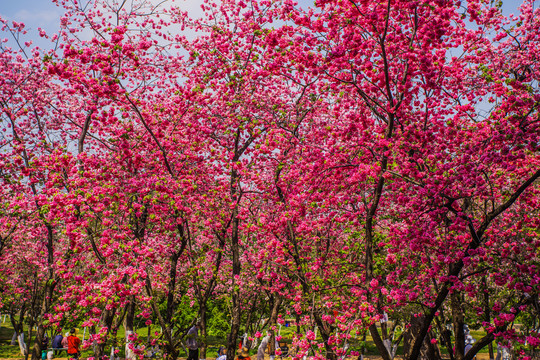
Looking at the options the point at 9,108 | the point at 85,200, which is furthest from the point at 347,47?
the point at 9,108

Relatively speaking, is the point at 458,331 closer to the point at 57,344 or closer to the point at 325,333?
the point at 325,333

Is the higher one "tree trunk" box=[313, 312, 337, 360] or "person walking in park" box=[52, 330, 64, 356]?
"tree trunk" box=[313, 312, 337, 360]

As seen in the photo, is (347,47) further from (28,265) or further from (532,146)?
(28,265)

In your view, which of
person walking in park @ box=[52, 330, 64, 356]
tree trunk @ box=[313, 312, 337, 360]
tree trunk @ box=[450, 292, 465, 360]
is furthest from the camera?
person walking in park @ box=[52, 330, 64, 356]

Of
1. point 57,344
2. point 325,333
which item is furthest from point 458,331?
point 57,344

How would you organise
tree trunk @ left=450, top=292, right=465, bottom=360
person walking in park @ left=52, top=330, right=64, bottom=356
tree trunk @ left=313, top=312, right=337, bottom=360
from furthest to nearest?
person walking in park @ left=52, top=330, right=64, bottom=356 → tree trunk @ left=313, top=312, right=337, bottom=360 → tree trunk @ left=450, top=292, right=465, bottom=360

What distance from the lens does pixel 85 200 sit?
27.3ft

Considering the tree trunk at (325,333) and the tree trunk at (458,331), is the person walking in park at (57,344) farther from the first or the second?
the tree trunk at (458,331)

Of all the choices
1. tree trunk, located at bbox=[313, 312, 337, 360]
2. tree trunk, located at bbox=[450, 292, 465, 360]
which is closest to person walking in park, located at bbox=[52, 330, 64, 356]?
tree trunk, located at bbox=[313, 312, 337, 360]

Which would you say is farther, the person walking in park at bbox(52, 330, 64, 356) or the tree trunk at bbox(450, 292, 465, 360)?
the person walking in park at bbox(52, 330, 64, 356)

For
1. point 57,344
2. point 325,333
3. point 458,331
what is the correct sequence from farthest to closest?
point 57,344 < point 458,331 < point 325,333

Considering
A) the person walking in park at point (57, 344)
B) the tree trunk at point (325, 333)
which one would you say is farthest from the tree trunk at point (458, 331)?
the person walking in park at point (57, 344)

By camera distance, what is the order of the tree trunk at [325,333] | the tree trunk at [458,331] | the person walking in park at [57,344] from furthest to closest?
the person walking in park at [57,344]
the tree trunk at [325,333]
the tree trunk at [458,331]

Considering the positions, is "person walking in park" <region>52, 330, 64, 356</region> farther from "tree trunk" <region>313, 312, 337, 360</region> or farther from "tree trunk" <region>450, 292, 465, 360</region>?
"tree trunk" <region>450, 292, 465, 360</region>
